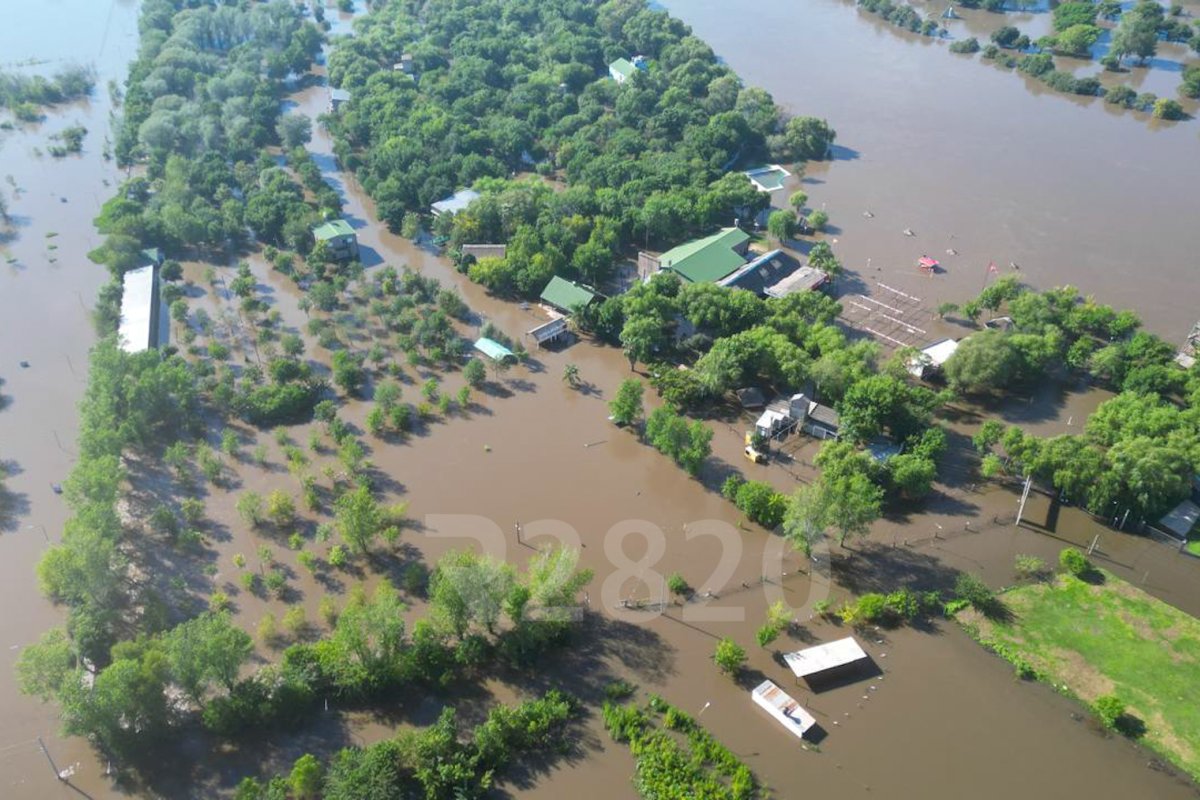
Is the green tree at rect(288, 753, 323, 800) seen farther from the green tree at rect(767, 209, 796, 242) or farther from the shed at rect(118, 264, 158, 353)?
the green tree at rect(767, 209, 796, 242)

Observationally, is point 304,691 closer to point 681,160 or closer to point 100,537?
point 100,537

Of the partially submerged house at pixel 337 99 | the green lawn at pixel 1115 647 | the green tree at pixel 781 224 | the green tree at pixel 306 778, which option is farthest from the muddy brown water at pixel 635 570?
the partially submerged house at pixel 337 99

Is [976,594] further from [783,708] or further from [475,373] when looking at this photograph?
[475,373]

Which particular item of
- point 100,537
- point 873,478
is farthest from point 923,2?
point 100,537

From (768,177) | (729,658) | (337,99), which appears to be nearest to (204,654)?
(729,658)

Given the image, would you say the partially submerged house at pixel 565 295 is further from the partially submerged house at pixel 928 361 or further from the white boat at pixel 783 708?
the white boat at pixel 783 708

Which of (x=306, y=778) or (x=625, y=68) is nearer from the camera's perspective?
(x=306, y=778)
